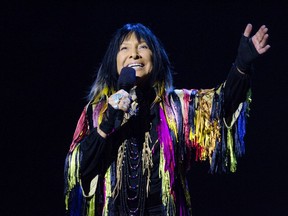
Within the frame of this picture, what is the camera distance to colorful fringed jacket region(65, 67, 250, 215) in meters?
2.28

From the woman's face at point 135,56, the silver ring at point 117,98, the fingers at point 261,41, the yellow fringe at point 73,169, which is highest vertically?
the woman's face at point 135,56

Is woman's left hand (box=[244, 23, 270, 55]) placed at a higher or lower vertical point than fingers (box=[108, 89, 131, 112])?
higher

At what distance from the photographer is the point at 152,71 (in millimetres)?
2477

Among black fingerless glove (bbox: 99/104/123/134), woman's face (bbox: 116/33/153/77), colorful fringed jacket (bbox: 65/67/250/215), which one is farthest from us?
woman's face (bbox: 116/33/153/77)

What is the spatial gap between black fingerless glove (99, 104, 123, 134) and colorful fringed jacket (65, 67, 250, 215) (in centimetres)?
5

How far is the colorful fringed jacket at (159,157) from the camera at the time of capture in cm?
228

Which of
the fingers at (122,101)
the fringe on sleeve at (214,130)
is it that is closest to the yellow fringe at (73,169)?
the fingers at (122,101)

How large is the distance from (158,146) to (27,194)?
180 cm

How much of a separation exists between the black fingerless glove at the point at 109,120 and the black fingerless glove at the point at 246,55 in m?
0.51

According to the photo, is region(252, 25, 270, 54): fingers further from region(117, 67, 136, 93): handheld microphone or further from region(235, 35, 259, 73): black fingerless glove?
region(117, 67, 136, 93): handheld microphone

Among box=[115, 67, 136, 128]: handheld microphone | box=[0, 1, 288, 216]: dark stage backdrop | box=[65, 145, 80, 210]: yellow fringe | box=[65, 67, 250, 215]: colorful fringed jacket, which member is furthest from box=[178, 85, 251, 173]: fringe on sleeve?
box=[0, 1, 288, 216]: dark stage backdrop

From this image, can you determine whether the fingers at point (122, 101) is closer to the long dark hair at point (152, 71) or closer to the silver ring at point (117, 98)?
the silver ring at point (117, 98)

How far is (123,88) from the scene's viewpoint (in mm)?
2168

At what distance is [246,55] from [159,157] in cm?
59
